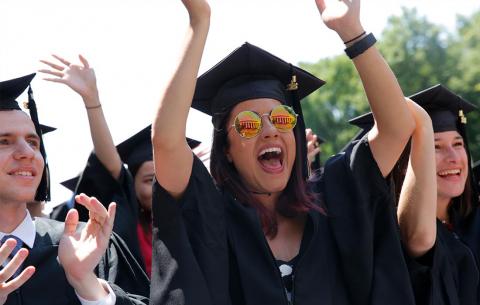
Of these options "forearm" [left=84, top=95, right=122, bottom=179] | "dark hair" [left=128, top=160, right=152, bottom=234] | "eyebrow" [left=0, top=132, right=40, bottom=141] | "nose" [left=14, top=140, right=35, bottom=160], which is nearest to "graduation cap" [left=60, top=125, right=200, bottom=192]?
"dark hair" [left=128, top=160, right=152, bottom=234]

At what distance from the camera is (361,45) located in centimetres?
361

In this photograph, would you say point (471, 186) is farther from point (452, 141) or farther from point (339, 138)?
point (339, 138)

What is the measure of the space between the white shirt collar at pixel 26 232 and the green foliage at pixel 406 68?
35.0 metres

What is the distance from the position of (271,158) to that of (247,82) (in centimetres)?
42

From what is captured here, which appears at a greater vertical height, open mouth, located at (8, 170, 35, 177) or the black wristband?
the black wristband

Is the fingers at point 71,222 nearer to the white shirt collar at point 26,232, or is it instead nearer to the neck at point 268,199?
the white shirt collar at point 26,232

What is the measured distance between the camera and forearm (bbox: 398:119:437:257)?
398cm

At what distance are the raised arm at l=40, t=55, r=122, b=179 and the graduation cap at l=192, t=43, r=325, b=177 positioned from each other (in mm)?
966

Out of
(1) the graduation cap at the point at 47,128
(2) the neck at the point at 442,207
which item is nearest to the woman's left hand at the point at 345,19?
(2) the neck at the point at 442,207

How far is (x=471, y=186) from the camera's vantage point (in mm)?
5480

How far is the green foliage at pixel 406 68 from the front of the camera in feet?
137

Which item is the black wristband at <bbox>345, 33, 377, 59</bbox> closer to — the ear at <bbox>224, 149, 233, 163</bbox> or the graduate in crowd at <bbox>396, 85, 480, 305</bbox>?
the graduate in crowd at <bbox>396, 85, 480, 305</bbox>

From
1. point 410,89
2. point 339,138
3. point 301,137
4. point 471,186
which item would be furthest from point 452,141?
point 339,138

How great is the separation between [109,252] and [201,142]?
2.15m
